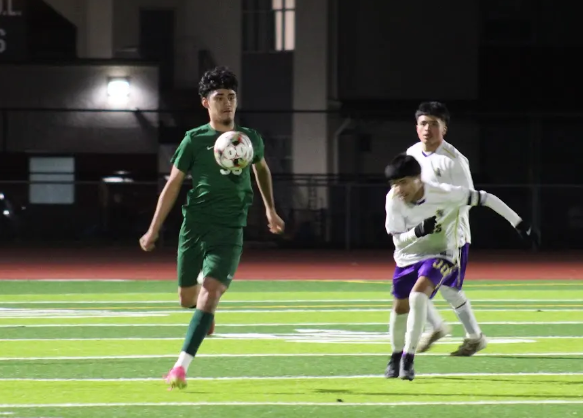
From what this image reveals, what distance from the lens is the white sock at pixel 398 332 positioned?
30.2 feet

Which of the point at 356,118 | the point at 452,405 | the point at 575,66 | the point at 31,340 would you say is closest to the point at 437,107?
the point at 452,405

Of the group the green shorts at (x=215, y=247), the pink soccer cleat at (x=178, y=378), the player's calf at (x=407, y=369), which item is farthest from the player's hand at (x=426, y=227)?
the pink soccer cleat at (x=178, y=378)

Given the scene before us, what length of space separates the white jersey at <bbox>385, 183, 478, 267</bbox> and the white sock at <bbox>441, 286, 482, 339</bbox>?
803 millimetres

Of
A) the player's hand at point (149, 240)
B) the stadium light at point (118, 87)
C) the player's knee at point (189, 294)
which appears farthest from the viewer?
the stadium light at point (118, 87)

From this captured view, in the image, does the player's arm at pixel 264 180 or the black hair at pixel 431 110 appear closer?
the player's arm at pixel 264 180

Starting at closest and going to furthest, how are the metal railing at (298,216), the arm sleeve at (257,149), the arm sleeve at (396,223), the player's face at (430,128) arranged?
the arm sleeve at (257,149), the arm sleeve at (396,223), the player's face at (430,128), the metal railing at (298,216)

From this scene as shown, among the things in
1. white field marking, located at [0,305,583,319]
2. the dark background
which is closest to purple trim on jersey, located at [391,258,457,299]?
white field marking, located at [0,305,583,319]

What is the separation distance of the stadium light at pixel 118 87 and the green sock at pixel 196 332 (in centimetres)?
2236

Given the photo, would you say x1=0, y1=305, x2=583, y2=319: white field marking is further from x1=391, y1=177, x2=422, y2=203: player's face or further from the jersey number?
x1=391, y1=177, x2=422, y2=203: player's face

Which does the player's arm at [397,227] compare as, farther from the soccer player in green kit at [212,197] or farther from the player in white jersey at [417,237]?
the soccer player in green kit at [212,197]

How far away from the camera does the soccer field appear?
8.05m

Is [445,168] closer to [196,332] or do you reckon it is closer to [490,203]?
[490,203]

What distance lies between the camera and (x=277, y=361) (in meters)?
10.2

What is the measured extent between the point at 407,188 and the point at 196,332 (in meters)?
1.63
